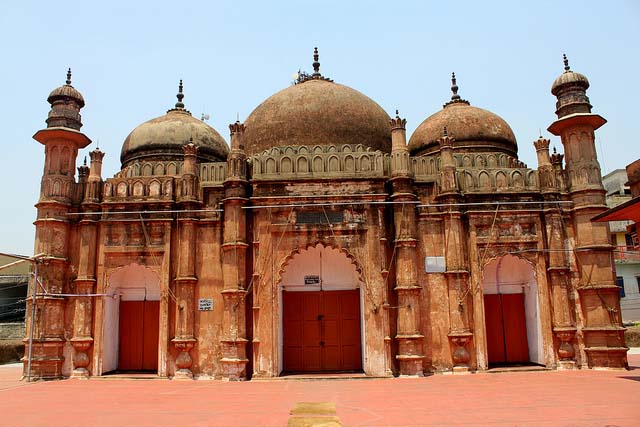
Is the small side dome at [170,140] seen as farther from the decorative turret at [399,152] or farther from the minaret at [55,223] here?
the decorative turret at [399,152]

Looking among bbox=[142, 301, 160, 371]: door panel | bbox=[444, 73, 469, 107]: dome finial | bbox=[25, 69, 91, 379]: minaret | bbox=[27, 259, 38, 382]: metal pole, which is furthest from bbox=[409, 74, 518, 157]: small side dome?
bbox=[27, 259, 38, 382]: metal pole

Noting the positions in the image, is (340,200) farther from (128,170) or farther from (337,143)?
(128,170)

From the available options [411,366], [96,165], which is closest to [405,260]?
[411,366]

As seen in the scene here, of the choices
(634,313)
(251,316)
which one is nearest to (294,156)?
(251,316)

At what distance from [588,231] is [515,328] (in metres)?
3.51

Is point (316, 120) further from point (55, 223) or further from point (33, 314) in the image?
point (33, 314)

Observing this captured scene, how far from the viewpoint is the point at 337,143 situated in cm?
1703

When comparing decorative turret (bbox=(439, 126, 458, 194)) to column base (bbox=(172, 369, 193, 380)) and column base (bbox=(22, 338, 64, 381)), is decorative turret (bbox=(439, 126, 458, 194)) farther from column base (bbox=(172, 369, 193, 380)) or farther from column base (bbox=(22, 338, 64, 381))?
column base (bbox=(22, 338, 64, 381))

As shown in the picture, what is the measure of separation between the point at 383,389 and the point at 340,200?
532 cm

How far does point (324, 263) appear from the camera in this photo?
15844mm

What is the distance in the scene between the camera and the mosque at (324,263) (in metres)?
14.4

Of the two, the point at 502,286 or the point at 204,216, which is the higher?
the point at 204,216

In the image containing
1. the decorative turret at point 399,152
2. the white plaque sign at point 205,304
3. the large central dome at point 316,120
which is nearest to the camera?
the white plaque sign at point 205,304

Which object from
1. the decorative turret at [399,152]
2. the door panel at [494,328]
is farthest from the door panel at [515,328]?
the decorative turret at [399,152]
